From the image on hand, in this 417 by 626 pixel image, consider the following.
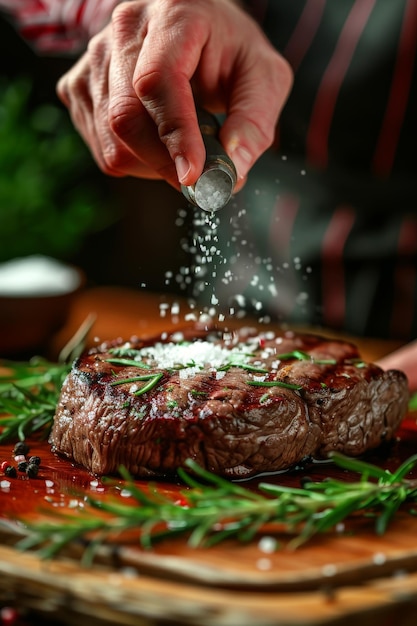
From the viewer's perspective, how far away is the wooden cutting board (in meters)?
1.31

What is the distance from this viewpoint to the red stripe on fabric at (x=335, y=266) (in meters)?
3.64

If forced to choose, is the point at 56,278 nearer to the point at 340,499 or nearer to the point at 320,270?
the point at 320,270

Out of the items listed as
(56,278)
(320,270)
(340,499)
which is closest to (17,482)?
(340,499)

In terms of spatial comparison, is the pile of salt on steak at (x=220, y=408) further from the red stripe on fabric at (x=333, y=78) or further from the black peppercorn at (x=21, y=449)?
the red stripe on fabric at (x=333, y=78)

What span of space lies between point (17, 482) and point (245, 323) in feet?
7.20

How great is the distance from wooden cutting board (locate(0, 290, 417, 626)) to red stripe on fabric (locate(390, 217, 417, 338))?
192 centimetres

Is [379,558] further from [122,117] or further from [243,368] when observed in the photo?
[122,117]

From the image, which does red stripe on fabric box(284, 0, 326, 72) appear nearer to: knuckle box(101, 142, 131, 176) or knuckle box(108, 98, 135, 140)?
knuckle box(101, 142, 131, 176)

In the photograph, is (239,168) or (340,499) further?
(239,168)

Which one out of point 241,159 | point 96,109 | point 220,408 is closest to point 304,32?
point 96,109

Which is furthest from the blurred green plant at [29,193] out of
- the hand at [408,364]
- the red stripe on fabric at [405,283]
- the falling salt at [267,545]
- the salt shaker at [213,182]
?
the falling salt at [267,545]

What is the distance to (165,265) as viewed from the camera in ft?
18.4

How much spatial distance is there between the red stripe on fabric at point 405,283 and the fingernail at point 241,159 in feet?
4.78

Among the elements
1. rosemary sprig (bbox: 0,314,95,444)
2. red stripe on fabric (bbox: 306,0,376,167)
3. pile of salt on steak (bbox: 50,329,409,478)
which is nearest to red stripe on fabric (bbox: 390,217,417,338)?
red stripe on fabric (bbox: 306,0,376,167)
